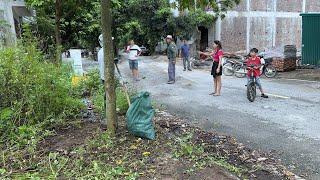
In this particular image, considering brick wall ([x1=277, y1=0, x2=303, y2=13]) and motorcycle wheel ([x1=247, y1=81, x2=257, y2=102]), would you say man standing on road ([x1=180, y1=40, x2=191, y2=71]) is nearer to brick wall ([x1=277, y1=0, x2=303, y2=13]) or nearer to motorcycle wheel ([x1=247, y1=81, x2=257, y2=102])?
motorcycle wheel ([x1=247, y1=81, x2=257, y2=102])

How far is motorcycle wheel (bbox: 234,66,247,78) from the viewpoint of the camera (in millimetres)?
17375

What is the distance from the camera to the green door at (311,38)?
18445 millimetres

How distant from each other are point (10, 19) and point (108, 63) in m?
10.4

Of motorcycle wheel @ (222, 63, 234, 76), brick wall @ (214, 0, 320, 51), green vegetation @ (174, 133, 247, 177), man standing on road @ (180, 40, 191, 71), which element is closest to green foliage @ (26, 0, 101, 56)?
green vegetation @ (174, 133, 247, 177)

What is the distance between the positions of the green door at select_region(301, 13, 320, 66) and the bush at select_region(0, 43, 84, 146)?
591 inches

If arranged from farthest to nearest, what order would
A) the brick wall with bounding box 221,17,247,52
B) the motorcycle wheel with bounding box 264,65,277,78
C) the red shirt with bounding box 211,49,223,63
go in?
the brick wall with bounding box 221,17,247,52 → the motorcycle wheel with bounding box 264,65,277,78 → the red shirt with bounding box 211,49,223,63

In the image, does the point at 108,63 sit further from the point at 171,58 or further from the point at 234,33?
the point at 234,33

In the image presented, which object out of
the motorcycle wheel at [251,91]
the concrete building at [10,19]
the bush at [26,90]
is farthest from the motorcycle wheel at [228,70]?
the bush at [26,90]

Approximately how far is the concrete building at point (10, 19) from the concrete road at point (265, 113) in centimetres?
408

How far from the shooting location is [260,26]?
26.8 m

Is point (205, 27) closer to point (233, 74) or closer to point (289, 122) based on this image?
point (233, 74)

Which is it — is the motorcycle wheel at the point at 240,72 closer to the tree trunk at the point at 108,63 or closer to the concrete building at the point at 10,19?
the concrete building at the point at 10,19

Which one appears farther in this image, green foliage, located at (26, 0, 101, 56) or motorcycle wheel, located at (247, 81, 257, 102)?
green foliage, located at (26, 0, 101, 56)

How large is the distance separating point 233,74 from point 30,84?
12.9 meters
